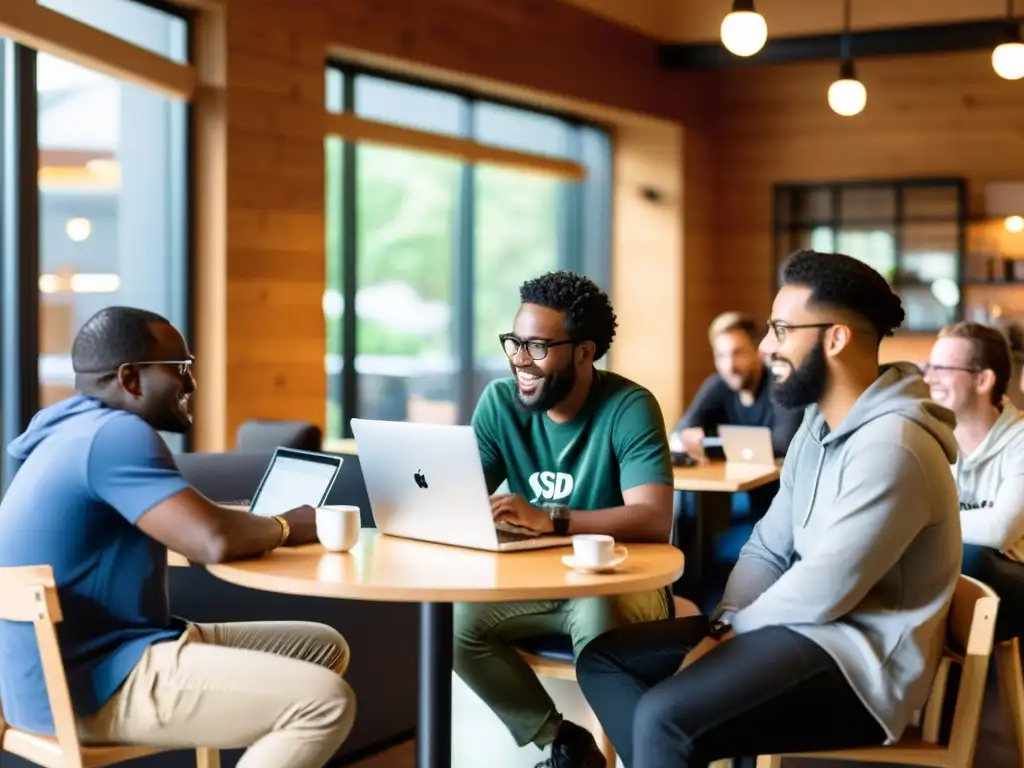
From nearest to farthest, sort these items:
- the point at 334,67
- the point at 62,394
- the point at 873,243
Answer: 1. the point at 62,394
2. the point at 334,67
3. the point at 873,243

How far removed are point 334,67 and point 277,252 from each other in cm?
126

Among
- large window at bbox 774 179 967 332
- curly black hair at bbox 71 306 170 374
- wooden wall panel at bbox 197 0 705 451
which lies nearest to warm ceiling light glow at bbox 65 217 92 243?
wooden wall panel at bbox 197 0 705 451

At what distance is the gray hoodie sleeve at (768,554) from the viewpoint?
254 centimetres

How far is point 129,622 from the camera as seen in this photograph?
7.80 feet

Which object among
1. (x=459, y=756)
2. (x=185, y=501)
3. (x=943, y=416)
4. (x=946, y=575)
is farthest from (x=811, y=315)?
(x=459, y=756)

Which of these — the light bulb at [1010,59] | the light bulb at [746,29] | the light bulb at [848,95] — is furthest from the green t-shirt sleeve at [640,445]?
the light bulb at [1010,59]

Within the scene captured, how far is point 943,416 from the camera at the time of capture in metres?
2.35

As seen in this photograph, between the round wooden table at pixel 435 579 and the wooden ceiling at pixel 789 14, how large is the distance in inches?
237

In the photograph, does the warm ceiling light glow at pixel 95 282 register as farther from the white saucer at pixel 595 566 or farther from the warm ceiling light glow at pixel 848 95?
the white saucer at pixel 595 566

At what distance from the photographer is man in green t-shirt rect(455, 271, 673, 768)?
2.82m

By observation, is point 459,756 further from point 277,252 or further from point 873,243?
point 873,243

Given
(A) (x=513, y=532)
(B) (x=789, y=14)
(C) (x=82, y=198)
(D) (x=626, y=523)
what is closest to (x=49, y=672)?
(A) (x=513, y=532)

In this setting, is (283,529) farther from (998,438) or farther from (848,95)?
(848,95)

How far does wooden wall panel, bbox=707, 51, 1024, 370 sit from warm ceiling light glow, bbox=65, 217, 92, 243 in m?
5.42
